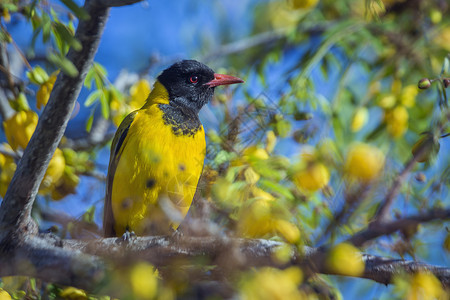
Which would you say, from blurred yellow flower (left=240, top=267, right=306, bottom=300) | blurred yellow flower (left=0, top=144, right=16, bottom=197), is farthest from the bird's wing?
blurred yellow flower (left=240, top=267, right=306, bottom=300)

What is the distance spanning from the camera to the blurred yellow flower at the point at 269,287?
1.14 metres

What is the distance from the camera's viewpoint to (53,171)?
256 centimetres

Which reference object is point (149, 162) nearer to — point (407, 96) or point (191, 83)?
point (191, 83)

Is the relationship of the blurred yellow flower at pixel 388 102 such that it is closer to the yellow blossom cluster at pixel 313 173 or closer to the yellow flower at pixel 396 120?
the yellow flower at pixel 396 120

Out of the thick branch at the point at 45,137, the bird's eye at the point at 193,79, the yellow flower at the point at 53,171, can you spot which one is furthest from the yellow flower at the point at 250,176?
the bird's eye at the point at 193,79

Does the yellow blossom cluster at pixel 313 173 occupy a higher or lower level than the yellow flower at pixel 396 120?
higher

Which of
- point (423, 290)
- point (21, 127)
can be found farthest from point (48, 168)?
point (423, 290)

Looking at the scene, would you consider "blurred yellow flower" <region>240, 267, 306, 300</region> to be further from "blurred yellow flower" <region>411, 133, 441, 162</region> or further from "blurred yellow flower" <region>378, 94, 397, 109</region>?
"blurred yellow flower" <region>378, 94, 397, 109</region>

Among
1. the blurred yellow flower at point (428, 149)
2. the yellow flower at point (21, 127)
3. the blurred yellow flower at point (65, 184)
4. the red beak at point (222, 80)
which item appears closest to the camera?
the blurred yellow flower at point (428, 149)

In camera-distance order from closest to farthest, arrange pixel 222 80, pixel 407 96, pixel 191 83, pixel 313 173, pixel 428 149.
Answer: pixel 428 149 → pixel 313 173 → pixel 407 96 → pixel 222 80 → pixel 191 83

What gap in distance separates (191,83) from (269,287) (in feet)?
8.93

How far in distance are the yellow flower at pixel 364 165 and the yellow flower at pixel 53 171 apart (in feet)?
6.19

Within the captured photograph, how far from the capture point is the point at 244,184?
1968 mm

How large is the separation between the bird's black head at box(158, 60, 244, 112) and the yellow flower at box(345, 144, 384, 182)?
2.69m
